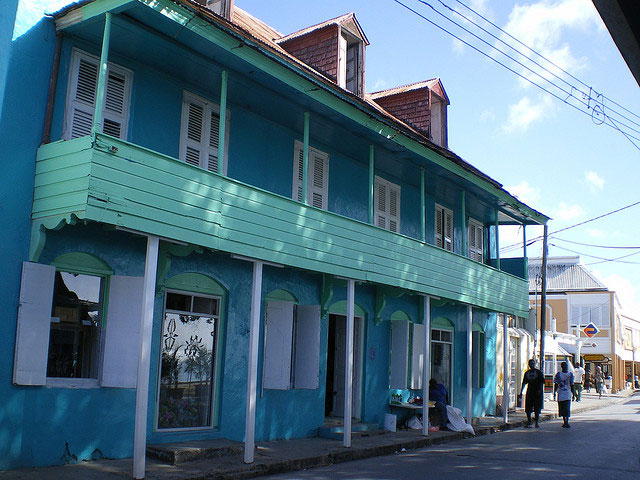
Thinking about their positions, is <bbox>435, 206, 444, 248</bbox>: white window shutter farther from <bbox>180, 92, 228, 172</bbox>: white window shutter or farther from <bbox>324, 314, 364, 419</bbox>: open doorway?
<bbox>180, 92, 228, 172</bbox>: white window shutter

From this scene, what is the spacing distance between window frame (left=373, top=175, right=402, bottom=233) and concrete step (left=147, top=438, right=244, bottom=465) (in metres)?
7.07

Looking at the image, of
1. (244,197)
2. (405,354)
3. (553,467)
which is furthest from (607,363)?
(244,197)

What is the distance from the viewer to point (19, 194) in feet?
29.0

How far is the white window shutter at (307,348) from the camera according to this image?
12.7 meters

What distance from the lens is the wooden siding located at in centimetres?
831

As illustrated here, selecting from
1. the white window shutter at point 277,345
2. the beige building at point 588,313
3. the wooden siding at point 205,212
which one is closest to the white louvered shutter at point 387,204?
the wooden siding at point 205,212

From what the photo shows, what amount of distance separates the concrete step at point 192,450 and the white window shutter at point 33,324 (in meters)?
2.08

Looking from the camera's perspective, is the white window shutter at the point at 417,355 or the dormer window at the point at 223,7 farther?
the white window shutter at the point at 417,355

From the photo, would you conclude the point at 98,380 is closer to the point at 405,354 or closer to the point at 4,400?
the point at 4,400

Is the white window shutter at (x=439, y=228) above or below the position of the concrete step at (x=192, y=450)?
above

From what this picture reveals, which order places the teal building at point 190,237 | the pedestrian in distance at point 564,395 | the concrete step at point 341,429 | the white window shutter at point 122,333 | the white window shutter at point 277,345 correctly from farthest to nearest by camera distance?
the pedestrian in distance at point 564,395 < the concrete step at point 341,429 < the white window shutter at point 277,345 < the white window shutter at point 122,333 < the teal building at point 190,237

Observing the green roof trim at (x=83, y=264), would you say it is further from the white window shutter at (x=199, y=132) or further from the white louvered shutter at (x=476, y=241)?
the white louvered shutter at (x=476, y=241)

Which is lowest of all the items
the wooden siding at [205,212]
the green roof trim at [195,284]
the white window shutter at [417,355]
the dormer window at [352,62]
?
the white window shutter at [417,355]

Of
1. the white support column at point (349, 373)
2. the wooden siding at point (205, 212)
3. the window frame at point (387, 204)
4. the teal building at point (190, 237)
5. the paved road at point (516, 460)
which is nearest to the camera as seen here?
the wooden siding at point (205, 212)
